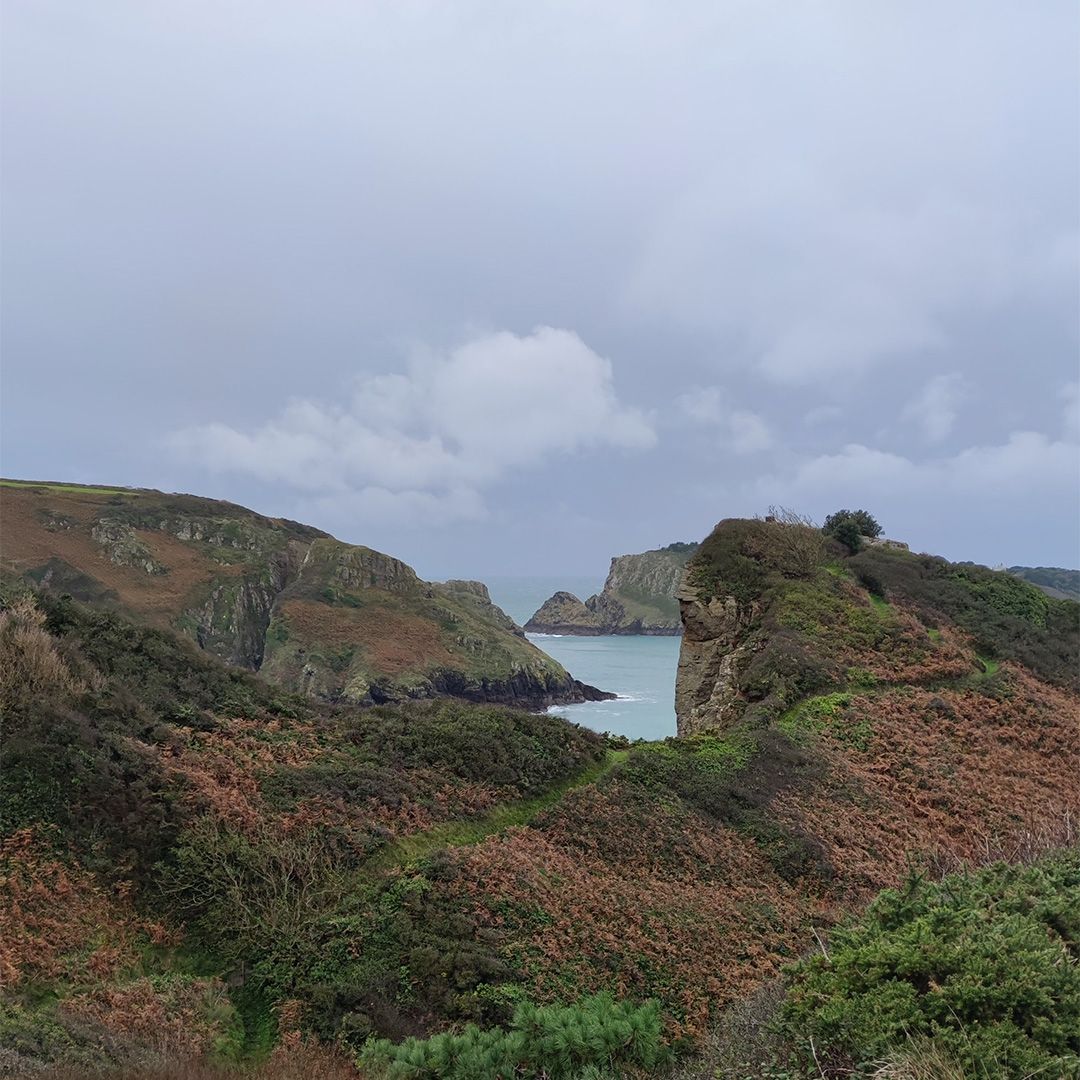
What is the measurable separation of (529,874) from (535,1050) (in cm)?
365

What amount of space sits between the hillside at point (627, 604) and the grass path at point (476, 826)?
10860 centimetres

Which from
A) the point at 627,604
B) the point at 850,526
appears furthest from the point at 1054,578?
the point at 850,526

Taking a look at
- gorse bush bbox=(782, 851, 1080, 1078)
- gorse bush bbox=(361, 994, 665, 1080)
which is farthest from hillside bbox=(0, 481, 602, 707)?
gorse bush bbox=(782, 851, 1080, 1078)

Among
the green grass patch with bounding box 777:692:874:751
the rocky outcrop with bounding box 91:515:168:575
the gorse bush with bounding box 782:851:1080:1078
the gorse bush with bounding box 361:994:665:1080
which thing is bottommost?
the gorse bush with bounding box 361:994:665:1080

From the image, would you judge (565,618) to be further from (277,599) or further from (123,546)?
(123,546)

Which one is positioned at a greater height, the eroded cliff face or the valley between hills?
the eroded cliff face

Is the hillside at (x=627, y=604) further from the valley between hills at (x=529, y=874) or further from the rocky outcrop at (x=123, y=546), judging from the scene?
the valley between hills at (x=529, y=874)

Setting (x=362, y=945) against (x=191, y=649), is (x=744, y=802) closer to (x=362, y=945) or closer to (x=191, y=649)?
(x=362, y=945)

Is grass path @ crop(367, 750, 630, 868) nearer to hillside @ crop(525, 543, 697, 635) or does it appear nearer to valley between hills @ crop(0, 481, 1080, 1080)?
valley between hills @ crop(0, 481, 1080, 1080)

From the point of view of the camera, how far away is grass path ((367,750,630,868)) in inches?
416

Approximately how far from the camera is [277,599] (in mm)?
64312

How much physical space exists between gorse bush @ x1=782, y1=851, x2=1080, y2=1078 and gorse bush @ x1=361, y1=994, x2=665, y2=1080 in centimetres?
172

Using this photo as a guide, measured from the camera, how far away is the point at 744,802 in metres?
14.3

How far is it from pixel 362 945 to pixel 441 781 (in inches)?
165
